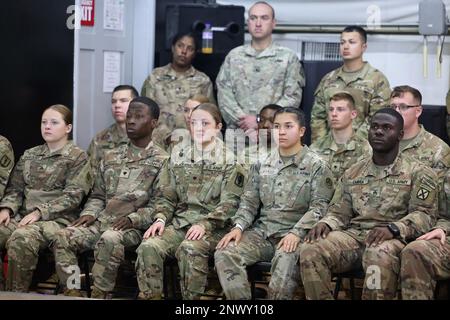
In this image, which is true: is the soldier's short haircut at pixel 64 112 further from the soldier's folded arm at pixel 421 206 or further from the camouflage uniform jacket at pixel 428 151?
the soldier's folded arm at pixel 421 206

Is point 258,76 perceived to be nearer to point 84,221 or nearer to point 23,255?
point 84,221

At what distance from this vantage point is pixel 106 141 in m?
7.31

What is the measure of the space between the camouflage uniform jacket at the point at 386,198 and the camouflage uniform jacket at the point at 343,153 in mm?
612

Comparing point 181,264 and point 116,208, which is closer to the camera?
point 181,264

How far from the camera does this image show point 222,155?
20.6 feet

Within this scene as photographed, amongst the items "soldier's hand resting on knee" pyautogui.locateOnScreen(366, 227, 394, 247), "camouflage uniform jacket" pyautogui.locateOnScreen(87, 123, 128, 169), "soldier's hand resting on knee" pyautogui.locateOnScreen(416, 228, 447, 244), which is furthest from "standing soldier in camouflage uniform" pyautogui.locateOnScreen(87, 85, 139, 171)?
"soldier's hand resting on knee" pyautogui.locateOnScreen(416, 228, 447, 244)

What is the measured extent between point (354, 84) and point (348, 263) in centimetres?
198

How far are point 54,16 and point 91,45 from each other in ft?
3.00

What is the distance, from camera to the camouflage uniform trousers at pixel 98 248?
5961mm

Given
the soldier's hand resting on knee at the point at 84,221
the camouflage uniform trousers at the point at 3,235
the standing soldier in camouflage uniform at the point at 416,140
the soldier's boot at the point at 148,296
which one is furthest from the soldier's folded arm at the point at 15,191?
the standing soldier in camouflage uniform at the point at 416,140

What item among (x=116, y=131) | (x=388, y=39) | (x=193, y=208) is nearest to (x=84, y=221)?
(x=193, y=208)

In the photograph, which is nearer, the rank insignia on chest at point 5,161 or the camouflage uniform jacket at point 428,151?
the camouflage uniform jacket at point 428,151
